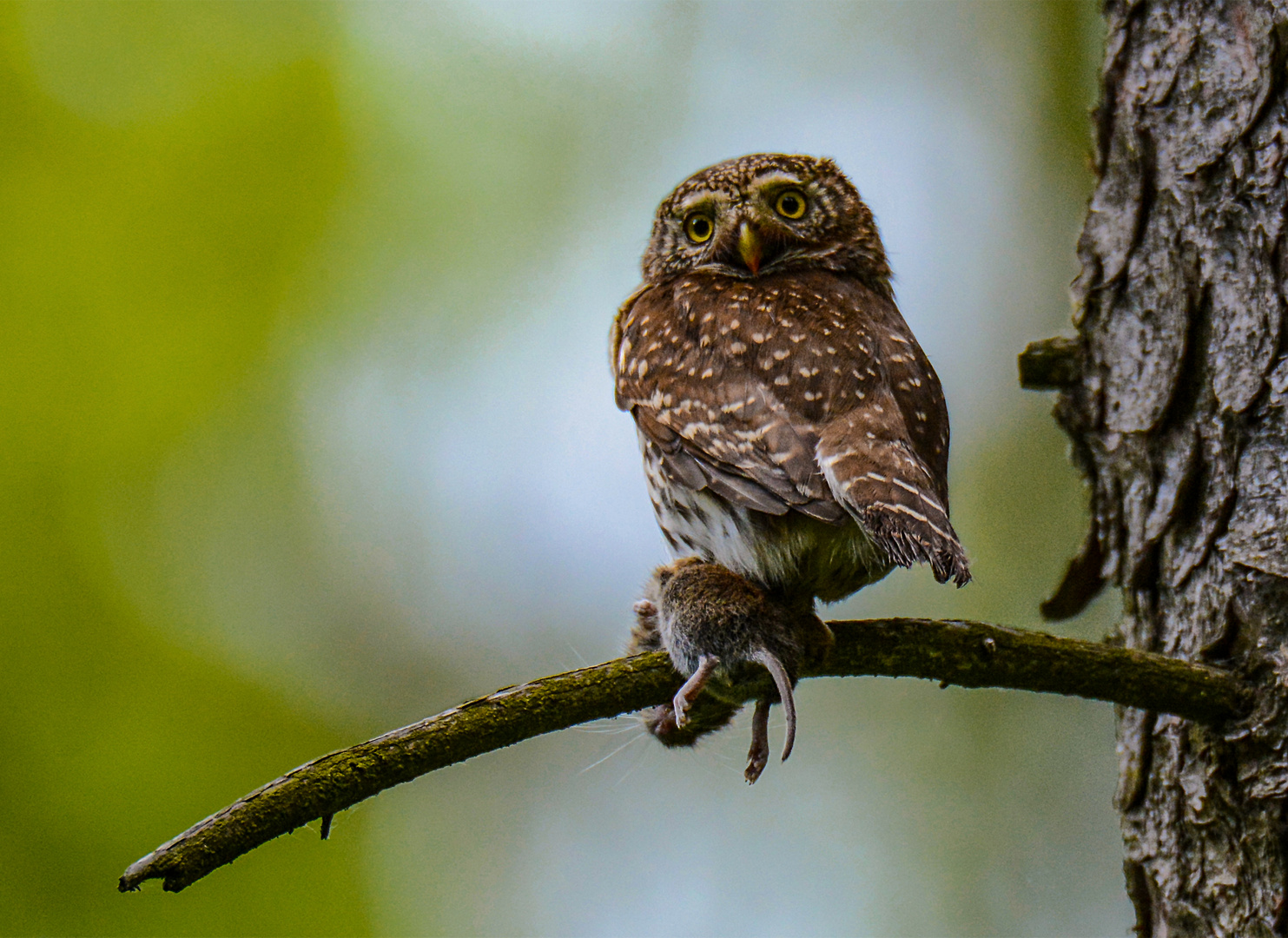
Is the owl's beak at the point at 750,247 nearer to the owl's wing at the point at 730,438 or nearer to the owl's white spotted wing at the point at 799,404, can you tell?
the owl's white spotted wing at the point at 799,404

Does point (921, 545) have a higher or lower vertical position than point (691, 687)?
higher

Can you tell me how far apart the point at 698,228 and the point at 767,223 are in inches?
11.0

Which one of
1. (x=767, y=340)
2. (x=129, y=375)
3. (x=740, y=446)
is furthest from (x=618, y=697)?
(x=129, y=375)

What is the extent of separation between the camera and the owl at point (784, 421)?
1988 mm

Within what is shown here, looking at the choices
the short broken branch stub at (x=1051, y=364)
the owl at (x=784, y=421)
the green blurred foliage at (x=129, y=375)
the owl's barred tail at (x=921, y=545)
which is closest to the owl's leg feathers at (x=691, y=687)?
the owl at (x=784, y=421)

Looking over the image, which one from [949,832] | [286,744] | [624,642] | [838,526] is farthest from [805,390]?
[949,832]

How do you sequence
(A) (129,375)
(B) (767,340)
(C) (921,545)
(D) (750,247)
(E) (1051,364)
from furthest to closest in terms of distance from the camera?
Answer: (A) (129,375), (D) (750,247), (E) (1051,364), (B) (767,340), (C) (921,545)

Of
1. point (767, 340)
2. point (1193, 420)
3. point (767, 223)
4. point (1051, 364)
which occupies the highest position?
point (767, 223)

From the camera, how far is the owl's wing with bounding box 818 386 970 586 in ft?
5.81

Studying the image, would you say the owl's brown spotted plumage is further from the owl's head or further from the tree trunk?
the tree trunk

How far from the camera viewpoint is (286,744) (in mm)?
4574

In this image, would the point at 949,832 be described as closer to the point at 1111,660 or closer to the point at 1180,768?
the point at 1180,768

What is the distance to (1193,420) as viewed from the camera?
2295 millimetres

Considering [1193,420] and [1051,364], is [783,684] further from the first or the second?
[1051,364]
